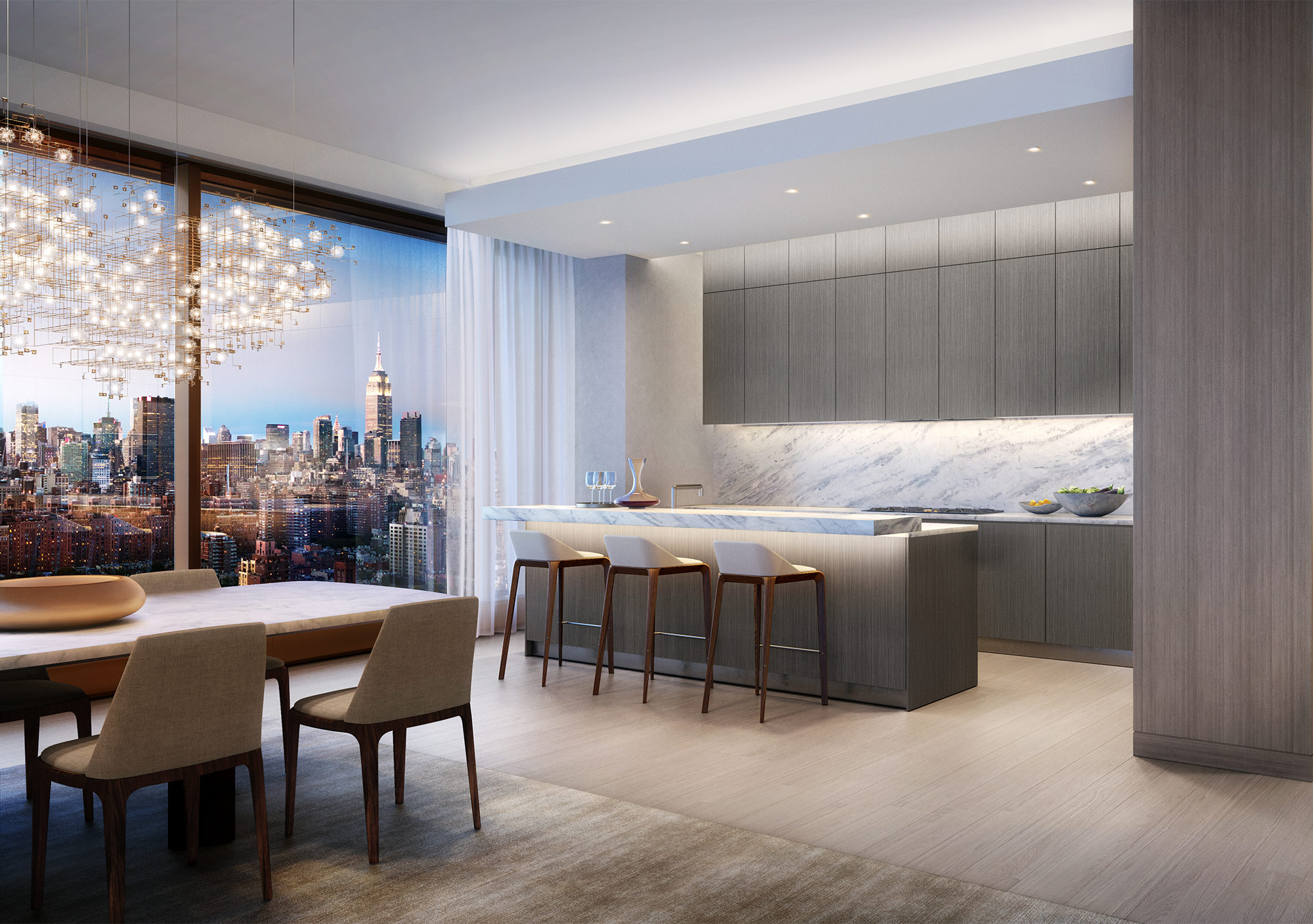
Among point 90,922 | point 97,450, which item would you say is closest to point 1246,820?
point 90,922

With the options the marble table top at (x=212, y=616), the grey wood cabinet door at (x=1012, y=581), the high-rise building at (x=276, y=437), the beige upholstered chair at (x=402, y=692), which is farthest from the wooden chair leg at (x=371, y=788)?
the grey wood cabinet door at (x=1012, y=581)

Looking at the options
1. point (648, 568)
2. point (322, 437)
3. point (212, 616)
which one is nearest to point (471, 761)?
point (212, 616)

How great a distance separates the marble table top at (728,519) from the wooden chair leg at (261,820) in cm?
280

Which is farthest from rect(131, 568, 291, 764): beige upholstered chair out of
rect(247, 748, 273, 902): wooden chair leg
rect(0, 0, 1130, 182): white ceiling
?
rect(0, 0, 1130, 182): white ceiling

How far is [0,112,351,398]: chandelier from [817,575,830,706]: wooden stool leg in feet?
8.39

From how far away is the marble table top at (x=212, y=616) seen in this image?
274 centimetres

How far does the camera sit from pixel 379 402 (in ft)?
22.1

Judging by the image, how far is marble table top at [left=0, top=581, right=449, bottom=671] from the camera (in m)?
2.74

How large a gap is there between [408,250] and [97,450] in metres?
2.50

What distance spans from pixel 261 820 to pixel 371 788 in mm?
335

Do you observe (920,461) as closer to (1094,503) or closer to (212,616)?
(1094,503)

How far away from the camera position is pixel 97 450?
524 cm

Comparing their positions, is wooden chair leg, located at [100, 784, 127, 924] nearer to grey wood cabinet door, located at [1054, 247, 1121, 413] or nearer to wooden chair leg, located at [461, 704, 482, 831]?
wooden chair leg, located at [461, 704, 482, 831]

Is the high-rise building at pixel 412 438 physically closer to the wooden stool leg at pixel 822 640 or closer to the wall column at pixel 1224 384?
the wooden stool leg at pixel 822 640
